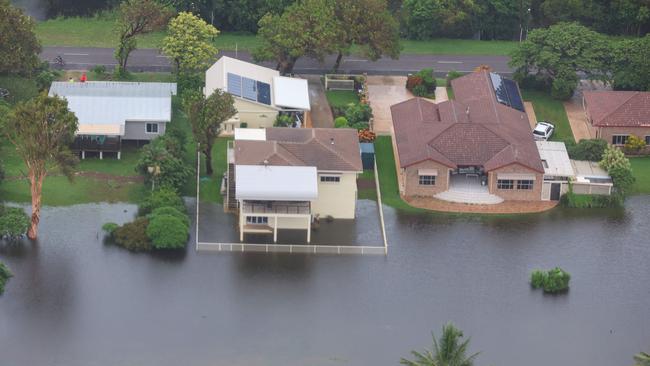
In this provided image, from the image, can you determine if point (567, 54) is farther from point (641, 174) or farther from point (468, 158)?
point (468, 158)

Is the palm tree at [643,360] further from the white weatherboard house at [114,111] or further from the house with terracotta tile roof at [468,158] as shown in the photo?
the white weatherboard house at [114,111]

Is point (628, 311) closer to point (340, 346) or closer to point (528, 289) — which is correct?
point (528, 289)

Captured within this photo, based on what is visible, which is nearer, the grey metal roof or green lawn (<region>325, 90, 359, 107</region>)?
the grey metal roof

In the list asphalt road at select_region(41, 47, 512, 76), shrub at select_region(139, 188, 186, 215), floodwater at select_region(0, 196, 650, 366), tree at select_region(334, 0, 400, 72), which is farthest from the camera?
asphalt road at select_region(41, 47, 512, 76)

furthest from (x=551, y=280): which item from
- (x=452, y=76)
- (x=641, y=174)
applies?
(x=452, y=76)

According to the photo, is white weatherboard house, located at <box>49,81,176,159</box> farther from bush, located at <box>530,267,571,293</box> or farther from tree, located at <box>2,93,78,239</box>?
bush, located at <box>530,267,571,293</box>

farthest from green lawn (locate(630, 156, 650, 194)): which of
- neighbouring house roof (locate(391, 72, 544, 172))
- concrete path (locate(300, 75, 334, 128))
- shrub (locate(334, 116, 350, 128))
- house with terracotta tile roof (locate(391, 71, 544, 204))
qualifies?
concrete path (locate(300, 75, 334, 128))

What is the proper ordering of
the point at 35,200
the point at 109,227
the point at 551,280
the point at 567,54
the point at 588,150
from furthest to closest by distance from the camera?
the point at 567,54, the point at 588,150, the point at 109,227, the point at 35,200, the point at 551,280
